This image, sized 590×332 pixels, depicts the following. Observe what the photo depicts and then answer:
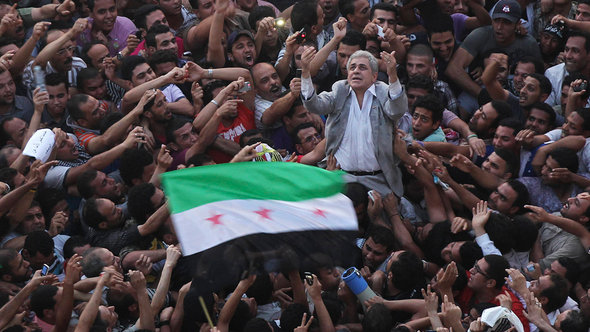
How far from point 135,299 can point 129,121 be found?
2.39 m

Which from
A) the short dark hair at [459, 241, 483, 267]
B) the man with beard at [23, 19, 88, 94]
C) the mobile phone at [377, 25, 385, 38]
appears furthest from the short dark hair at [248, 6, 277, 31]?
the short dark hair at [459, 241, 483, 267]

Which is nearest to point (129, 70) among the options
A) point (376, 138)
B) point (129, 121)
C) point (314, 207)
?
point (129, 121)

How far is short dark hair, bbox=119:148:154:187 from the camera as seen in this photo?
12164 mm

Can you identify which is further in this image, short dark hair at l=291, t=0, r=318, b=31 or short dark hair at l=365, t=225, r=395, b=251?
short dark hair at l=291, t=0, r=318, b=31

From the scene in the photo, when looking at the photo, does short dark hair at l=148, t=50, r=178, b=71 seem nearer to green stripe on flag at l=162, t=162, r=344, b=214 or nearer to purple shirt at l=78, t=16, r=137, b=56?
purple shirt at l=78, t=16, r=137, b=56

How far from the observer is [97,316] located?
33.4 feet

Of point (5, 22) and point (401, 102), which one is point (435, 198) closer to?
point (401, 102)

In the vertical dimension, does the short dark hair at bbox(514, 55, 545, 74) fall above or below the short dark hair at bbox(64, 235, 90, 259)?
above

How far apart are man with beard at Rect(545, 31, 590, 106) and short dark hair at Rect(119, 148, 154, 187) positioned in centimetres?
456

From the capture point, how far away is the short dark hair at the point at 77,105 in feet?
41.4

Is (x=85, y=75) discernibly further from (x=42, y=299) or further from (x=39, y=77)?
(x=42, y=299)

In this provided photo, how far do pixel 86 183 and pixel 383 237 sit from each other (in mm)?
2821

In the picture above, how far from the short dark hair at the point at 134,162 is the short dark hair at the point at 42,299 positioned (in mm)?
2024

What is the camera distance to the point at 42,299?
34.1 ft
